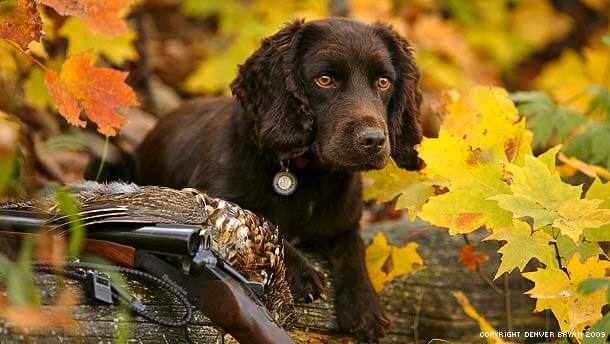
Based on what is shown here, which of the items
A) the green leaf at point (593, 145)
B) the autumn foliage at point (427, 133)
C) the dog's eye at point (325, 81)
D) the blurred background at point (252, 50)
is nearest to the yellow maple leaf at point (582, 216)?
the autumn foliage at point (427, 133)

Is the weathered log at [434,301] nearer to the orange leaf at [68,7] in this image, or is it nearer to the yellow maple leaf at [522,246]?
the yellow maple leaf at [522,246]

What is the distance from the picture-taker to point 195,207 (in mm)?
3262

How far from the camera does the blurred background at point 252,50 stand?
16.7 feet

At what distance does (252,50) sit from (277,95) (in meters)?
3.56

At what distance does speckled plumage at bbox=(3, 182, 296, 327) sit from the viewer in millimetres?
3082

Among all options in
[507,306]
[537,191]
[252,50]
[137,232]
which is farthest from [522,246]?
[252,50]

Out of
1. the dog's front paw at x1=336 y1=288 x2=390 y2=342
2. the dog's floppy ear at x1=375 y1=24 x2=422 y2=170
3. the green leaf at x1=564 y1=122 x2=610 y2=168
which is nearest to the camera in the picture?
the dog's front paw at x1=336 y1=288 x2=390 y2=342

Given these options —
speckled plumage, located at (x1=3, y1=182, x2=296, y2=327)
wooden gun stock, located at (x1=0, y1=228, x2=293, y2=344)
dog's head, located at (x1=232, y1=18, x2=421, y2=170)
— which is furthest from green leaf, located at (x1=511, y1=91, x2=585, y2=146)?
wooden gun stock, located at (x1=0, y1=228, x2=293, y2=344)

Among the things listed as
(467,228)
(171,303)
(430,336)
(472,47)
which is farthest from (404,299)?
(472,47)

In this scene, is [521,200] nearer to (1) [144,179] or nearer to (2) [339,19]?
(2) [339,19]

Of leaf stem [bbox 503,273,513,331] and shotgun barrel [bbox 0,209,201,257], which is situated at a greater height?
shotgun barrel [bbox 0,209,201,257]

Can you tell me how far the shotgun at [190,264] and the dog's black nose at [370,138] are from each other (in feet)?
3.49

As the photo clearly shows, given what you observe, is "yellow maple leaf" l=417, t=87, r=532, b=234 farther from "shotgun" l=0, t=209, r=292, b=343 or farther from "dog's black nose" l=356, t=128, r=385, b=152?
"shotgun" l=0, t=209, r=292, b=343

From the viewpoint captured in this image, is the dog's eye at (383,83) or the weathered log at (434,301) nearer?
the weathered log at (434,301)
